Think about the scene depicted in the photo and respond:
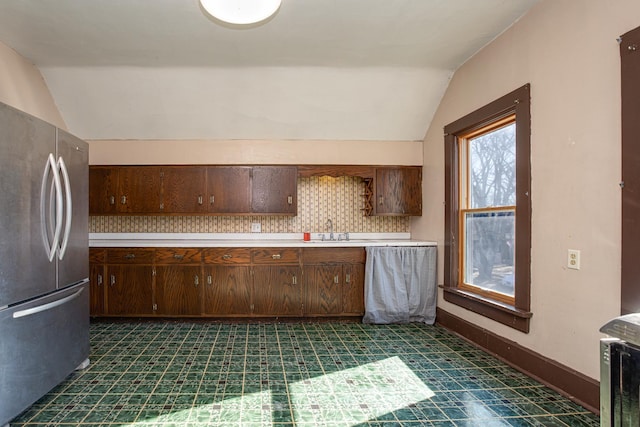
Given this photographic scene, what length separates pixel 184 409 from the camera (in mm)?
2184

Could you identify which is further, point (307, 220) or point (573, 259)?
point (307, 220)

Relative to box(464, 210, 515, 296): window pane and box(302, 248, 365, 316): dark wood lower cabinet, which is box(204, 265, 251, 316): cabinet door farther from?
box(464, 210, 515, 296): window pane

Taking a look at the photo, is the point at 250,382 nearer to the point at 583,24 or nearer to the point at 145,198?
the point at 145,198

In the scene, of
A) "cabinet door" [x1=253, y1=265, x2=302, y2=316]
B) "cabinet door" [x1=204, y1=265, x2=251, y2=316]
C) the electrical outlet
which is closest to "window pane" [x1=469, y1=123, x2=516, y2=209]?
the electrical outlet

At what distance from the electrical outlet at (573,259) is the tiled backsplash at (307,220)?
255 cm

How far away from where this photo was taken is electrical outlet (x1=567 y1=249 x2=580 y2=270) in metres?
2.29

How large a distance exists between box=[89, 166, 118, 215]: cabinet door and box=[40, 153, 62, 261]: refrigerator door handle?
197 cm

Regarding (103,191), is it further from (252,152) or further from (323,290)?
(323,290)

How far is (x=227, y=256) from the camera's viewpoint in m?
4.02

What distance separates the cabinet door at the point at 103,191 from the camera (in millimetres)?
4312

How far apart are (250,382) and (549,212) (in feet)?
7.76

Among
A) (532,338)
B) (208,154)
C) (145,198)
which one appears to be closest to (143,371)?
(145,198)

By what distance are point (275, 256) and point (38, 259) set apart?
7.19 ft

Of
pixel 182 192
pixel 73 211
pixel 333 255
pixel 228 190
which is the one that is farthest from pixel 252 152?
pixel 73 211
